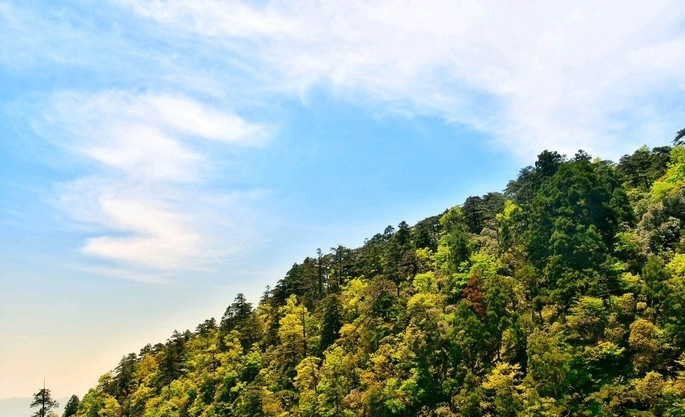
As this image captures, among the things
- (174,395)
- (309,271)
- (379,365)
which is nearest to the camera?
(379,365)

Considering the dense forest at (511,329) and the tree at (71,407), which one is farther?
the tree at (71,407)

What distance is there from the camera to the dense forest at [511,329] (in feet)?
123

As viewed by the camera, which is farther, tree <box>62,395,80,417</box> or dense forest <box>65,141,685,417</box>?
tree <box>62,395,80,417</box>

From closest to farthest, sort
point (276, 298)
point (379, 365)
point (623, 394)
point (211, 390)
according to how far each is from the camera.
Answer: point (623, 394)
point (379, 365)
point (211, 390)
point (276, 298)

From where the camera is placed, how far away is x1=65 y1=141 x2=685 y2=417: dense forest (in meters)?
37.6

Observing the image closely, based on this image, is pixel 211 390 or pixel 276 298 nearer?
pixel 211 390

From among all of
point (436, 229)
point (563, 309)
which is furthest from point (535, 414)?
point (436, 229)

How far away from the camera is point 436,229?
101 metres

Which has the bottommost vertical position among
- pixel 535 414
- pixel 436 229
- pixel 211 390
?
pixel 535 414

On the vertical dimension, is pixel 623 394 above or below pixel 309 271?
below

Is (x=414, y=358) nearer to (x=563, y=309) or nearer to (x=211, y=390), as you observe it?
(x=563, y=309)

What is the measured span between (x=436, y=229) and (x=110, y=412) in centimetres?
6660

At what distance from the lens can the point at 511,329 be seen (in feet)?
143

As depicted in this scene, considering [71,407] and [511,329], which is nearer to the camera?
[511,329]
